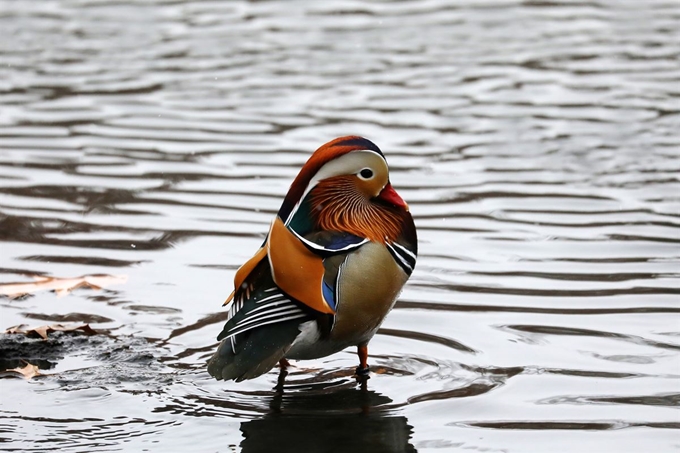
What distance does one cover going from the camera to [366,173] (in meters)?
5.10

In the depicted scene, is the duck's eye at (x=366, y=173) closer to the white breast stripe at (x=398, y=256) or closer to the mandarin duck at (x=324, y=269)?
the mandarin duck at (x=324, y=269)

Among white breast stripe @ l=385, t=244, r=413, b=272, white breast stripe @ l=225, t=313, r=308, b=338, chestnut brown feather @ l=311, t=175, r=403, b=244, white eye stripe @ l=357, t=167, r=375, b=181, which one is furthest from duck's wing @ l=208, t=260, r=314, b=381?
white eye stripe @ l=357, t=167, r=375, b=181

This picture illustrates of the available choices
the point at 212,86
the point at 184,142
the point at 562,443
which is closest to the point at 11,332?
the point at 562,443

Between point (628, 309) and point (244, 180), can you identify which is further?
point (244, 180)

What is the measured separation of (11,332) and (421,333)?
1921 mm

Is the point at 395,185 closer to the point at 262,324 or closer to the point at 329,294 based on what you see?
the point at 329,294

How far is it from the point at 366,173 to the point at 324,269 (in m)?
0.53

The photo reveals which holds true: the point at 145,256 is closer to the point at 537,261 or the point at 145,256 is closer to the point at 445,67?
the point at 537,261

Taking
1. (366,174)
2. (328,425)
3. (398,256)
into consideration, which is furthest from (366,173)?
(328,425)

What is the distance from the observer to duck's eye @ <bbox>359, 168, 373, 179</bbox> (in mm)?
5082

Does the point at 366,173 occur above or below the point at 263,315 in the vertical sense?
above

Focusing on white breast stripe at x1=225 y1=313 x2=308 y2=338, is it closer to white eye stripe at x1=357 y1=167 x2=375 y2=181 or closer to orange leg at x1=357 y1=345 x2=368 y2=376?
orange leg at x1=357 y1=345 x2=368 y2=376

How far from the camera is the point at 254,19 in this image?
533 inches

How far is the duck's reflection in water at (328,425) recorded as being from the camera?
4.54 m
